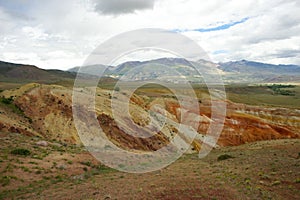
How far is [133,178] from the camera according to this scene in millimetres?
17984

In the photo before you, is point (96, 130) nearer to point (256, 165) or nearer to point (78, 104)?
point (78, 104)

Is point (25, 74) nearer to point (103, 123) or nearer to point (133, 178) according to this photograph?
point (103, 123)

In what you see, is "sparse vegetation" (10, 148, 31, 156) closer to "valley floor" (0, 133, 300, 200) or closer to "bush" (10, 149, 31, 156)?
"bush" (10, 149, 31, 156)

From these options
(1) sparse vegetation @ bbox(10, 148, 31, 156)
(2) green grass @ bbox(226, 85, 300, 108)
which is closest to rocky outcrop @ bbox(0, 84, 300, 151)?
(1) sparse vegetation @ bbox(10, 148, 31, 156)

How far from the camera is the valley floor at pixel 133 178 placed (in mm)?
14188

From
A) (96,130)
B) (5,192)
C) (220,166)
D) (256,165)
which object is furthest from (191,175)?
(96,130)

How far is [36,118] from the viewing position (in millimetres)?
32125

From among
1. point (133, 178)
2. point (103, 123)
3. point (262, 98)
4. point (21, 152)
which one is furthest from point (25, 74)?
point (133, 178)

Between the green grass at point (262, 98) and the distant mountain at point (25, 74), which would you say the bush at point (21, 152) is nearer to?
the green grass at point (262, 98)

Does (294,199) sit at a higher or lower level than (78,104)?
lower

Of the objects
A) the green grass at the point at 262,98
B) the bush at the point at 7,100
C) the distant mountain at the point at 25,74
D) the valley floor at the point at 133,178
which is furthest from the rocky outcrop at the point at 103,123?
the distant mountain at the point at 25,74

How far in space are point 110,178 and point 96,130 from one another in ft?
46.2

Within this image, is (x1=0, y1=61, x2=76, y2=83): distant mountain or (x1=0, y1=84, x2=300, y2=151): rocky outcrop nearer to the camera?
(x1=0, y1=84, x2=300, y2=151): rocky outcrop

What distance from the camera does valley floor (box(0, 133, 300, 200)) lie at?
1419cm
